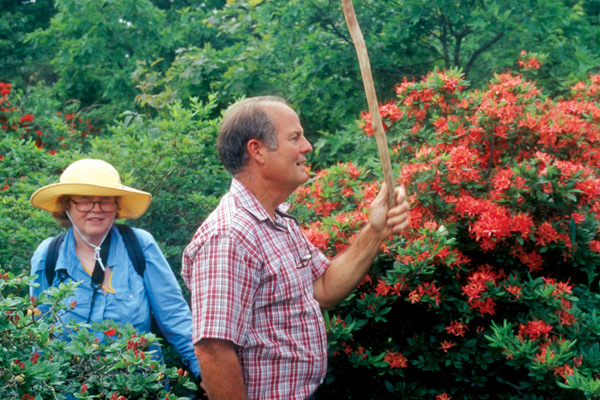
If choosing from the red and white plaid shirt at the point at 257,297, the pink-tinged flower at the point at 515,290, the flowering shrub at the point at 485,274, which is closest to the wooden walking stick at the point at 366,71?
the red and white plaid shirt at the point at 257,297

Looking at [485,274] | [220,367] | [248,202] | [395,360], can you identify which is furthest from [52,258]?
[485,274]

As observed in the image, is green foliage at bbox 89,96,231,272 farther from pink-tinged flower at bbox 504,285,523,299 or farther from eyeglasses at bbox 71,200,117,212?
pink-tinged flower at bbox 504,285,523,299

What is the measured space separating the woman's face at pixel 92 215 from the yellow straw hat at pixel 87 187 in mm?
50

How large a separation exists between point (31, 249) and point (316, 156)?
8.34ft

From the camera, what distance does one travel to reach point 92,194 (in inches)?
130

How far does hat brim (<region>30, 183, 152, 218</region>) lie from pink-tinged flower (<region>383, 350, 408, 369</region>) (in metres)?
1.58

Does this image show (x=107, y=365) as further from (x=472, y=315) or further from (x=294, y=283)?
(x=472, y=315)

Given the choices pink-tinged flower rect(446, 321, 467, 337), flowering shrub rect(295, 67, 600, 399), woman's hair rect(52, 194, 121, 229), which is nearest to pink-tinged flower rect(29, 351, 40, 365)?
woman's hair rect(52, 194, 121, 229)

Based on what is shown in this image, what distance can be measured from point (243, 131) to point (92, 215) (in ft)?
3.78

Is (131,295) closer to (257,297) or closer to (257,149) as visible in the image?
(257,297)

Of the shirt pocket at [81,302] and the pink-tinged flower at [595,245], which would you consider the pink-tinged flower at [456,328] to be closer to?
the pink-tinged flower at [595,245]

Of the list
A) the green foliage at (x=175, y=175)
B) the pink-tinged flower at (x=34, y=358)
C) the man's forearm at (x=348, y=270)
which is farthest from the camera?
the green foliage at (x=175, y=175)

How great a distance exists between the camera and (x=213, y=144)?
4.93m

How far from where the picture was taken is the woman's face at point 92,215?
3271mm
